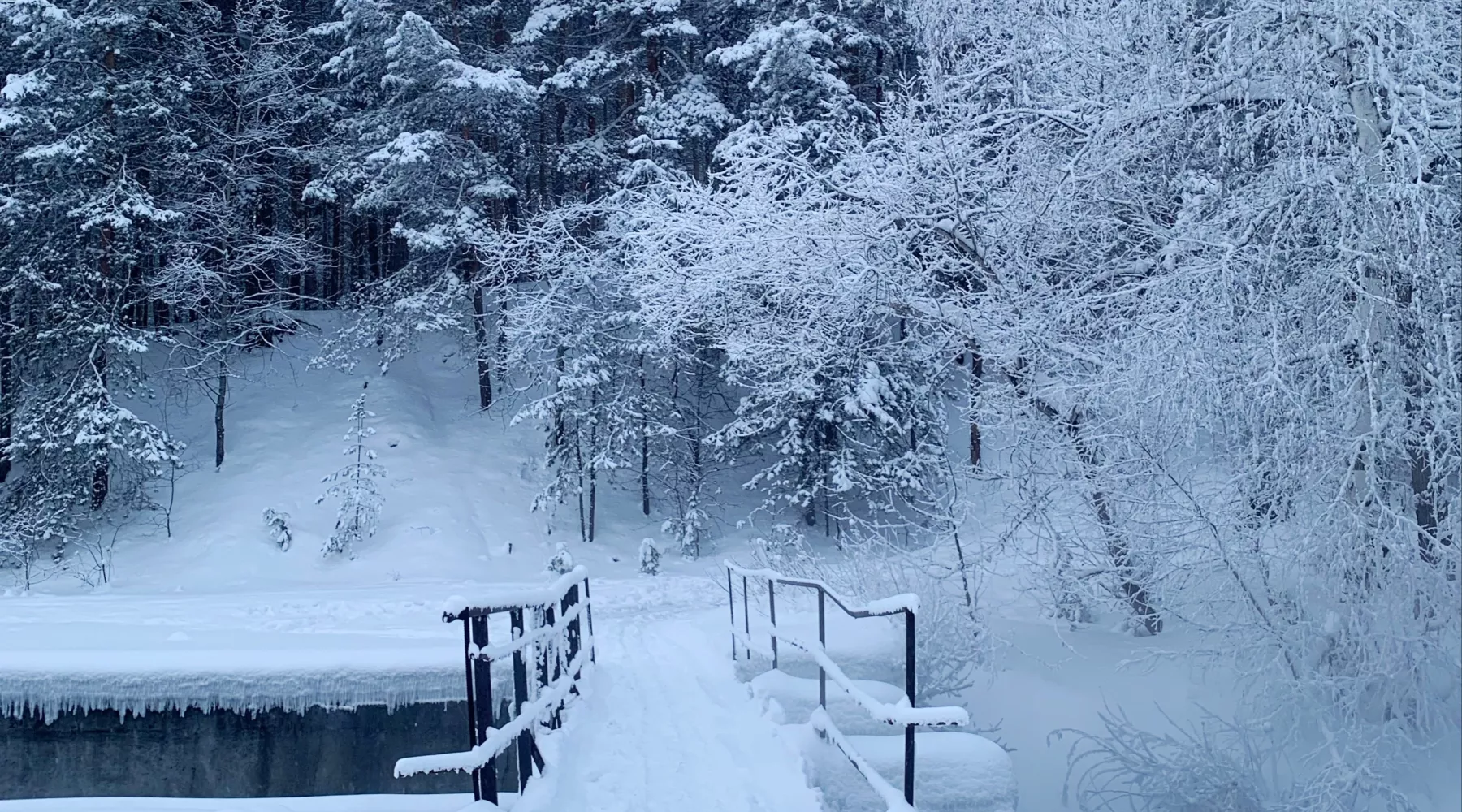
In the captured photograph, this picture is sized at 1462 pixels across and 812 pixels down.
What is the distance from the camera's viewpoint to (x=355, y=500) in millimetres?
17656

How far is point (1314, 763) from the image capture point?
227 inches

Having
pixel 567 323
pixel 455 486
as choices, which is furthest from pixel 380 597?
pixel 567 323

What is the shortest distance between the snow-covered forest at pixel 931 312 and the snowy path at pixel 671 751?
1.90m

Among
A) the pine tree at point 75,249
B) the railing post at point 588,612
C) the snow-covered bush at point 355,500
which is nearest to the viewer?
the railing post at point 588,612

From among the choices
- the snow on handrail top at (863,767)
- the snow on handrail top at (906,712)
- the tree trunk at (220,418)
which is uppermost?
the tree trunk at (220,418)

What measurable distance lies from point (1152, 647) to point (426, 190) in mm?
18422

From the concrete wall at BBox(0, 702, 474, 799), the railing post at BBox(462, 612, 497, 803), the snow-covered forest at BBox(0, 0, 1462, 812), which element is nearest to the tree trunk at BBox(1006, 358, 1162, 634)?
the snow-covered forest at BBox(0, 0, 1462, 812)

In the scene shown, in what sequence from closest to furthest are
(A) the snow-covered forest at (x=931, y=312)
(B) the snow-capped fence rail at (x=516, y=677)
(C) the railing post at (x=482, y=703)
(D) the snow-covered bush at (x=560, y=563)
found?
1. (B) the snow-capped fence rail at (x=516, y=677)
2. (C) the railing post at (x=482, y=703)
3. (A) the snow-covered forest at (x=931, y=312)
4. (D) the snow-covered bush at (x=560, y=563)

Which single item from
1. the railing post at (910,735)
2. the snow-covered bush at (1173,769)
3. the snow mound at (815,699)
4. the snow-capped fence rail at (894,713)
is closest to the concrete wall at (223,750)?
the snow mound at (815,699)

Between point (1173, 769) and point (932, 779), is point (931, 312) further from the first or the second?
point (932, 779)

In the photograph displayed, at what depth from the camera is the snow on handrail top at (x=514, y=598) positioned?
4172mm

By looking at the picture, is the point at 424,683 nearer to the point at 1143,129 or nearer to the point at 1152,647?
the point at 1152,647

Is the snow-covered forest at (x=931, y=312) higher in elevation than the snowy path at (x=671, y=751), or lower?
higher

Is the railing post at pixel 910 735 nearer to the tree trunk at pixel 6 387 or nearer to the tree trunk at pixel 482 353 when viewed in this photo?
the tree trunk at pixel 6 387
